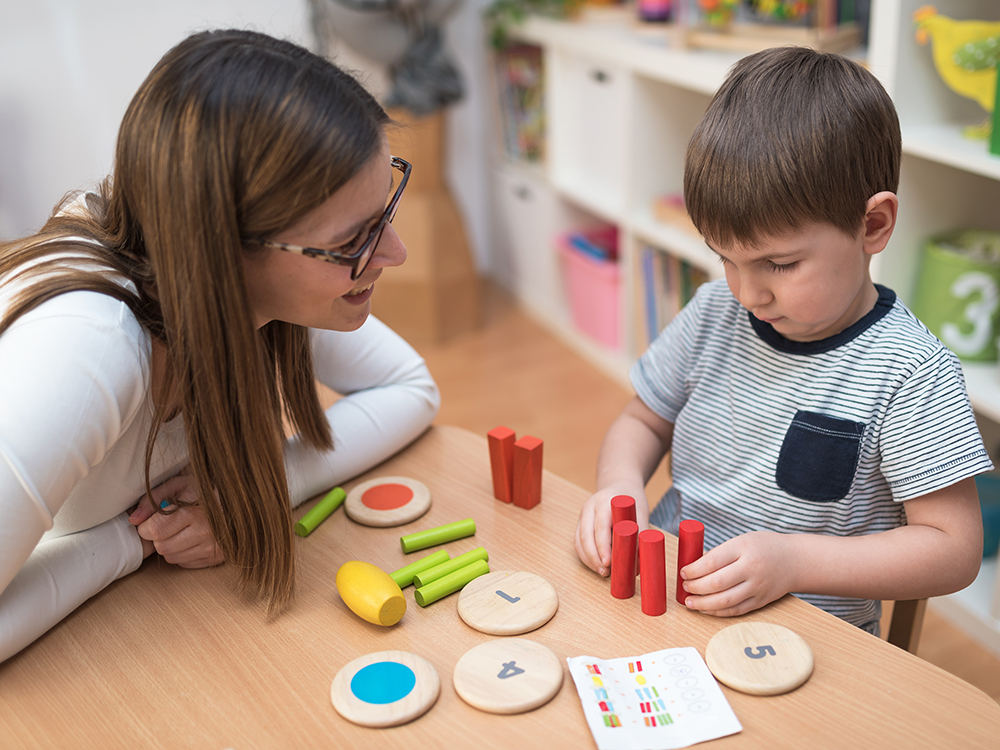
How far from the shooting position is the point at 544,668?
0.73 m

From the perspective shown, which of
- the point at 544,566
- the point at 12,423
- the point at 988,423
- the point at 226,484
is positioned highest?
the point at 12,423

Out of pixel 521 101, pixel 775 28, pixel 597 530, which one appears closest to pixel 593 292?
pixel 521 101

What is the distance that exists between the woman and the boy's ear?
1.50 feet

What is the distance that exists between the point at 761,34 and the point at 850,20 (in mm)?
183

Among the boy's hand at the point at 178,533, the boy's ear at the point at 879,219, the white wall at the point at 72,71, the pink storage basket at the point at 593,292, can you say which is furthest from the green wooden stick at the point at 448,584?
the white wall at the point at 72,71

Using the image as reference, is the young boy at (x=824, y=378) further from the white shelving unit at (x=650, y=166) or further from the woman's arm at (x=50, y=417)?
the white shelving unit at (x=650, y=166)

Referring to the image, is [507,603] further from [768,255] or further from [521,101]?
[521,101]

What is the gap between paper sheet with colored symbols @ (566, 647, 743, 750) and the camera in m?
0.67

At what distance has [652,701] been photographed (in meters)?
0.70

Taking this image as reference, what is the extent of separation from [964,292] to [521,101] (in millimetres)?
1798

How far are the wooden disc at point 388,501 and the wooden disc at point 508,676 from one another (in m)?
0.22

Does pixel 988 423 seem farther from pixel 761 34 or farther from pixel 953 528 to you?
pixel 953 528

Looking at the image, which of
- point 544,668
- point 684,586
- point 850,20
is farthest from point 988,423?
point 544,668

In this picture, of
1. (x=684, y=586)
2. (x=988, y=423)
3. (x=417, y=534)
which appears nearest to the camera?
(x=684, y=586)
